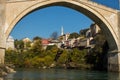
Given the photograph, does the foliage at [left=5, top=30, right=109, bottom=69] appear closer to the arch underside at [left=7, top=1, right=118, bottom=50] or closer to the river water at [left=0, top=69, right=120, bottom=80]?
the arch underside at [left=7, top=1, right=118, bottom=50]

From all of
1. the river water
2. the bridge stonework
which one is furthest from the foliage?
the river water

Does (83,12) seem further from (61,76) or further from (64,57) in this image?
(64,57)


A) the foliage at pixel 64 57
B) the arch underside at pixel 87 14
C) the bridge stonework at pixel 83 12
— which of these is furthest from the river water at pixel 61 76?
the foliage at pixel 64 57

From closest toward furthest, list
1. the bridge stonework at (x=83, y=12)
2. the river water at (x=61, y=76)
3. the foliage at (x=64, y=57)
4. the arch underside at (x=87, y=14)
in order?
the river water at (x=61, y=76), the bridge stonework at (x=83, y=12), the arch underside at (x=87, y=14), the foliage at (x=64, y=57)

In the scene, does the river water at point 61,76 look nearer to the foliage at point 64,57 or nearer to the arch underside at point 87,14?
the arch underside at point 87,14

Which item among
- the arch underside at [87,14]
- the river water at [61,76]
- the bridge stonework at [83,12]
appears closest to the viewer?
the river water at [61,76]

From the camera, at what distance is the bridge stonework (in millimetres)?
23531

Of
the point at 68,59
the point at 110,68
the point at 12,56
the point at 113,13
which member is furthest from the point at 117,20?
the point at 12,56

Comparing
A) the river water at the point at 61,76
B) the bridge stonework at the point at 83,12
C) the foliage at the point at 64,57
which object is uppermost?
the bridge stonework at the point at 83,12

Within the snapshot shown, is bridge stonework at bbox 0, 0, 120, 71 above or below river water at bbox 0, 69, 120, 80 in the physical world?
above

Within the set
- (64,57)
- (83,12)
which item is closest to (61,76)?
(83,12)

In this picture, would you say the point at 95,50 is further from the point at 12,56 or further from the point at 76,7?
the point at 12,56

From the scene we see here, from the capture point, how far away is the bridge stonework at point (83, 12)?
2353 cm

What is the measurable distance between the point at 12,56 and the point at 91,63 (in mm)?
14474
